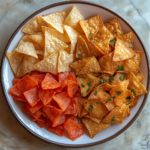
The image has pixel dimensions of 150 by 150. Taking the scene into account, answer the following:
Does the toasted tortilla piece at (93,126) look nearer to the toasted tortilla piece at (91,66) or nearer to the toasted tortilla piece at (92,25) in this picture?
the toasted tortilla piece at (91,66)

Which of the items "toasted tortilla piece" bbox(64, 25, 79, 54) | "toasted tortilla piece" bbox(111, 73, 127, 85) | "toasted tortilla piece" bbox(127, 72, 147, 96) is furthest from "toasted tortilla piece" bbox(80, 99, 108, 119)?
"toasted tortilla piece" bbox(64, 25, 79, 54)

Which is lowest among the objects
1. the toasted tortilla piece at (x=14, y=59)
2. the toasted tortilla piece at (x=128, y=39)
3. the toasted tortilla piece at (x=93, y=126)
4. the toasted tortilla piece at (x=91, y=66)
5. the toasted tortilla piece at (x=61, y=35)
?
the toasted tortilla piece at (x=93, y=126)

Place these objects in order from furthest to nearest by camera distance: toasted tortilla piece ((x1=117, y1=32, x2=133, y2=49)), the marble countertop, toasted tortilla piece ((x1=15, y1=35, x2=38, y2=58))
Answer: the marble countertop, toasted tortilla piece ((x1=117, y1=32, x2=133, y2=49)), toasted tortilla piece ((x1=15, y1=35, x2=38, y2=58))

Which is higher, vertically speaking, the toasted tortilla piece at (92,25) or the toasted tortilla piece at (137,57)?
the toasted tortilla piece at (92,25)

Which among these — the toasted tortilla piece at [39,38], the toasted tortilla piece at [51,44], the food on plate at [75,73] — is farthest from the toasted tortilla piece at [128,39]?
the toasted tortilla piece at [39,38]

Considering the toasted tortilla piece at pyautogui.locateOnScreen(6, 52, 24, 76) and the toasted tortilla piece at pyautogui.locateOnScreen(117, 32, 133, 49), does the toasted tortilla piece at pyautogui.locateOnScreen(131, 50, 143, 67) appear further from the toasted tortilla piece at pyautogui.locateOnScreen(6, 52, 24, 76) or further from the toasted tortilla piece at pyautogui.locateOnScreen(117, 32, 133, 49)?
the toasted tortilla piece at pyautogui.locateOnScreen(6, 52, 24, 76)

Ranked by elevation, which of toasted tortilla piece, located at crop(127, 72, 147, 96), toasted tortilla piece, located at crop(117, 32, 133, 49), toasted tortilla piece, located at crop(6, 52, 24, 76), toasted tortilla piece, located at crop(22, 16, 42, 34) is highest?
toasted tortilla piece, located at crop(22, 16, 42, 34)
